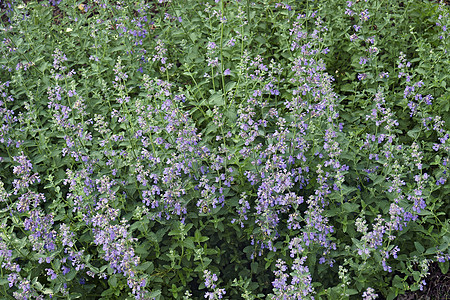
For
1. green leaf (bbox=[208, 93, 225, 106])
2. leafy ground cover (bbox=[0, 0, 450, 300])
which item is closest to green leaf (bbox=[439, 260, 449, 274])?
leafy ground cover (bbox=[0, 0, 450, 300])

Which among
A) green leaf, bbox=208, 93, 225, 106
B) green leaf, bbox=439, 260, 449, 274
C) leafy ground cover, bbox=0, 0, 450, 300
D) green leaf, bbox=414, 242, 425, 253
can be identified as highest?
green leaf, bbox=208, 93, 225, 106

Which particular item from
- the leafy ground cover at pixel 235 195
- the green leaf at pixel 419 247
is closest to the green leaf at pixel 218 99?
the leafy ground cover at pixel 235 195

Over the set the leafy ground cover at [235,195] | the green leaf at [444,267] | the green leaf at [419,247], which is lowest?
the green leaf at [444,267]

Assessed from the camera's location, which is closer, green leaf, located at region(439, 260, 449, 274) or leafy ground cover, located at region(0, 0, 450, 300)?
leafy ground cover, located at region(0, 0, 450, 300)

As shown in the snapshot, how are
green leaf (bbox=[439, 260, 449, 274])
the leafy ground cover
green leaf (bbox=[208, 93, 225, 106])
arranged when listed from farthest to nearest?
1. green leaf (bbox=[208, 93, 225, 106])
2. green leaf (bbox=[439, 260, 449, 274])
3. the leafy ground cover

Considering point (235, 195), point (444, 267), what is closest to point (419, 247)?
point (444, 267)

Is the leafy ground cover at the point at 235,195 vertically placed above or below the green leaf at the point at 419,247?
above

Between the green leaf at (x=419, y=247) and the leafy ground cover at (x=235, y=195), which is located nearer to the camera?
the leafy ground cover at (x=235, y=195)

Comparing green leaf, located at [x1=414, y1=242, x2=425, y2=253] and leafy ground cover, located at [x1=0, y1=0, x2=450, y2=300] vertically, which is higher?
leafy ground cover, located at [x1=0, y1=0, x2=450, y2=300]

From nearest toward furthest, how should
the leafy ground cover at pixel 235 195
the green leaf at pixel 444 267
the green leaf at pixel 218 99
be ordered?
the leafy ground cover at pixel 235 195
the green leaf at pixel 444 267
the green leaf at pixel 218 99

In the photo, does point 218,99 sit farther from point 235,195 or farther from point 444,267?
point 444,267

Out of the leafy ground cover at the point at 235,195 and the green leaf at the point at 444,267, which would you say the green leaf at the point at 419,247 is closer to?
the leafy ground cover at the point at 235,195

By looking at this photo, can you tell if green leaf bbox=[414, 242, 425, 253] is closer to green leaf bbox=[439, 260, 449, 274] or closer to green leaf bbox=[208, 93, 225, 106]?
green leaf bbox=[439, 260, 449, 274]

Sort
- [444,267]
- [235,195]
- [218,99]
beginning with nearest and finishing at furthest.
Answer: [444,267]
[235,195]
[218,99]
